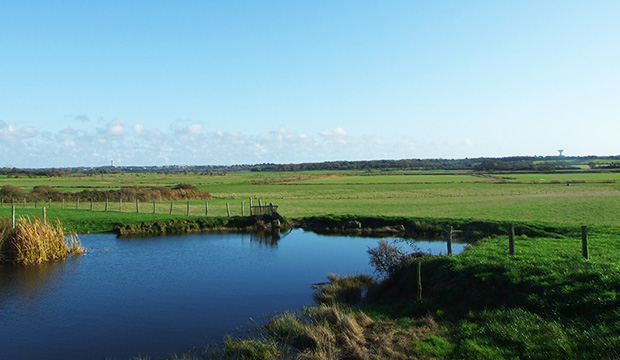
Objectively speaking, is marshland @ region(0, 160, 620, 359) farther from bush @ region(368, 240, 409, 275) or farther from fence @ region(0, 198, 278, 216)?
fence @ region(0, 198, 278, 216)

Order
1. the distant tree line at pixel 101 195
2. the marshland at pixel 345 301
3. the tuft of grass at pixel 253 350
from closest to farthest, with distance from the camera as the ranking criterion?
the marshland at pixel 345 301, the tuft of grass at pixel 253 350, the distant tree line at pixel 101 195

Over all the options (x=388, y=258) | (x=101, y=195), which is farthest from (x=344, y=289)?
(x=101, y=195)

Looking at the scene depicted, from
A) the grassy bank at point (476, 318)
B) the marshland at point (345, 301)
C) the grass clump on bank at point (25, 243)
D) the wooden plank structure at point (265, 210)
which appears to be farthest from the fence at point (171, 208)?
the grassy bank at point (476, 318)

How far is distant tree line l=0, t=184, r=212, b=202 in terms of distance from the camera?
63562 millimetres

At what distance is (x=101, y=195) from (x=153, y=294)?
54.8 meters

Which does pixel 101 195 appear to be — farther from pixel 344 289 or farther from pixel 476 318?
pixel 476 318

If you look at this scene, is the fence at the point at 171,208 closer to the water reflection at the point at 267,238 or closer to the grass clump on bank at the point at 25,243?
the water reflection at the point at 267,238

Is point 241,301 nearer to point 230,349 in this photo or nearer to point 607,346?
point 230,349

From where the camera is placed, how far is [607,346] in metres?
8.51

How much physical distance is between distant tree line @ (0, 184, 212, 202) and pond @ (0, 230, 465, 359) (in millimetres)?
39659

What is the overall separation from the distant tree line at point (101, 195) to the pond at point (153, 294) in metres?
39.7

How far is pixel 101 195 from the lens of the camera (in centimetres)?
6681

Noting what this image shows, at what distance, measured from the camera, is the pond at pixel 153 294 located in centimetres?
1277

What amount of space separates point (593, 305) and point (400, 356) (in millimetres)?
4325
